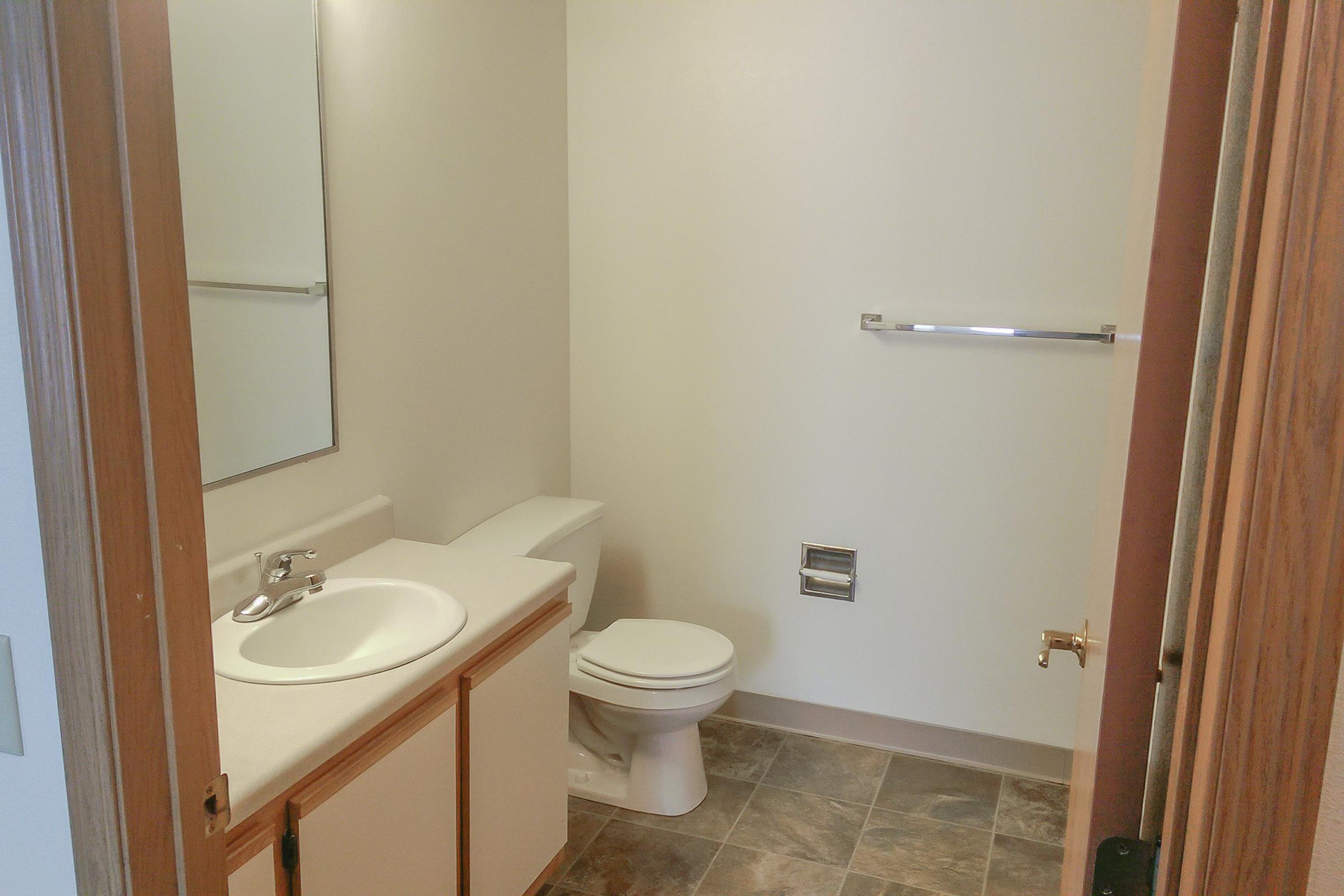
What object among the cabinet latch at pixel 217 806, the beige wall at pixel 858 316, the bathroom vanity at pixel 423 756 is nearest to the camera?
the cabinet latch at pixel 217 806

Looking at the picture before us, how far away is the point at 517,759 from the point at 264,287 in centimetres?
99

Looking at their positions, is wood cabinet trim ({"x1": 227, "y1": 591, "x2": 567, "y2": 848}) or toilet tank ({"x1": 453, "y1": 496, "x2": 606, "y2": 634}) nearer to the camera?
wood cabinet trim ({"x1": 227, "y1": 591, "x2": 567, "y2": 848})

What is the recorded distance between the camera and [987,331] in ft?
8.59

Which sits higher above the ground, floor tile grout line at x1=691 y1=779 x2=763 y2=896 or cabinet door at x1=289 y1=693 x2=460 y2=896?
cabinet door at x1=289 y1=693 x2=460 y2=896

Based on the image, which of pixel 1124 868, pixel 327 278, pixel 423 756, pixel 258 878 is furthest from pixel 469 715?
pixel 1124 868

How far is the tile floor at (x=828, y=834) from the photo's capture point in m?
2.35

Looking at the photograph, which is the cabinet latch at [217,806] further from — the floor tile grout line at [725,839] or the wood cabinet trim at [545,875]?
the floor tile grout line at [725,839]

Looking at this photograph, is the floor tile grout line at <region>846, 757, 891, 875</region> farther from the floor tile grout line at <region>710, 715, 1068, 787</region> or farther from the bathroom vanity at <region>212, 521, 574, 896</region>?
the bathroom vanity at <region>212, 521, 574, 896</region>

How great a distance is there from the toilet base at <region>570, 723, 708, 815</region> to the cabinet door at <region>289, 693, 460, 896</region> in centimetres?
89

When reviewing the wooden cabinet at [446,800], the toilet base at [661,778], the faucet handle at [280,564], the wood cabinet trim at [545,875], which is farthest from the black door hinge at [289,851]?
the toilet base at [661,778]

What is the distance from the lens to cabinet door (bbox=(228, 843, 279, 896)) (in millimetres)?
1249

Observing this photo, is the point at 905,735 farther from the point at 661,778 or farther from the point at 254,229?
the point at 254,229

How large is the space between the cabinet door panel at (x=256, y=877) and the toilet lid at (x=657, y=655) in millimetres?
1234

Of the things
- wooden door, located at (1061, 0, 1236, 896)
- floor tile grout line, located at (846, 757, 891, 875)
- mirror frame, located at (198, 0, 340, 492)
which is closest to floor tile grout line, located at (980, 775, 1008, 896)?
floor tile grout line, located at (846, 757, 891, 875)
